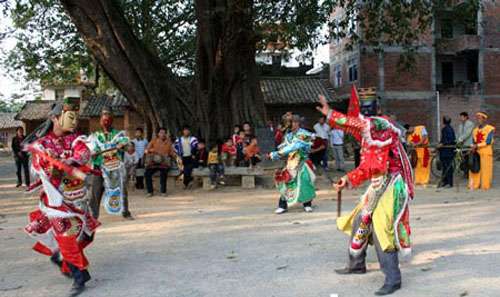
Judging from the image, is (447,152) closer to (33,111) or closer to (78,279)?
(78,279)

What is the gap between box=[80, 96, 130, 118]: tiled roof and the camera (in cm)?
2828

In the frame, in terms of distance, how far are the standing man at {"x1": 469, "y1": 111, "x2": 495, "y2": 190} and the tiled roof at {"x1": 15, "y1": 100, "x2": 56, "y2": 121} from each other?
30882 mm

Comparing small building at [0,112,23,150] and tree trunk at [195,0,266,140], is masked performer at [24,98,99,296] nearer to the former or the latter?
tree trunk at [195,0,266,140]

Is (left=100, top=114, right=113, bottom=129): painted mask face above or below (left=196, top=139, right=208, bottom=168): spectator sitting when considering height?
above

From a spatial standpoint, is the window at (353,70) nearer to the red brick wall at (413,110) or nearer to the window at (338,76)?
the window at (338,76)

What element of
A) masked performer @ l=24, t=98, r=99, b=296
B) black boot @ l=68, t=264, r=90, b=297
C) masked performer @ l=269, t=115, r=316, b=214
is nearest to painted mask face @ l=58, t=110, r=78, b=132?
masked performer @ l=24, t=98, r=99, b=296

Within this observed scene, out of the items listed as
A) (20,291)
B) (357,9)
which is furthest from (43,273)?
(357,9)

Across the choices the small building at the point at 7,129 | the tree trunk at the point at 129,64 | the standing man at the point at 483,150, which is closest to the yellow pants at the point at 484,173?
the standing man at the point at 483,150

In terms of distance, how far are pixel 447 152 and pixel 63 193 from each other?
32.2ft

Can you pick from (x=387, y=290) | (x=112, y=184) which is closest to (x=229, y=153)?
(x=112, y=184)

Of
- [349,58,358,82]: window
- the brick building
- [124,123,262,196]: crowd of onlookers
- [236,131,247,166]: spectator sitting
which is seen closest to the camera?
[124,123,262,196]: crowd of onlookers

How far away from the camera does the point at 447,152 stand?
12.4 meters

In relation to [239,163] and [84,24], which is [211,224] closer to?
[239,163]

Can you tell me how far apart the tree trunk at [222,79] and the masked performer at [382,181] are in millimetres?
9517
